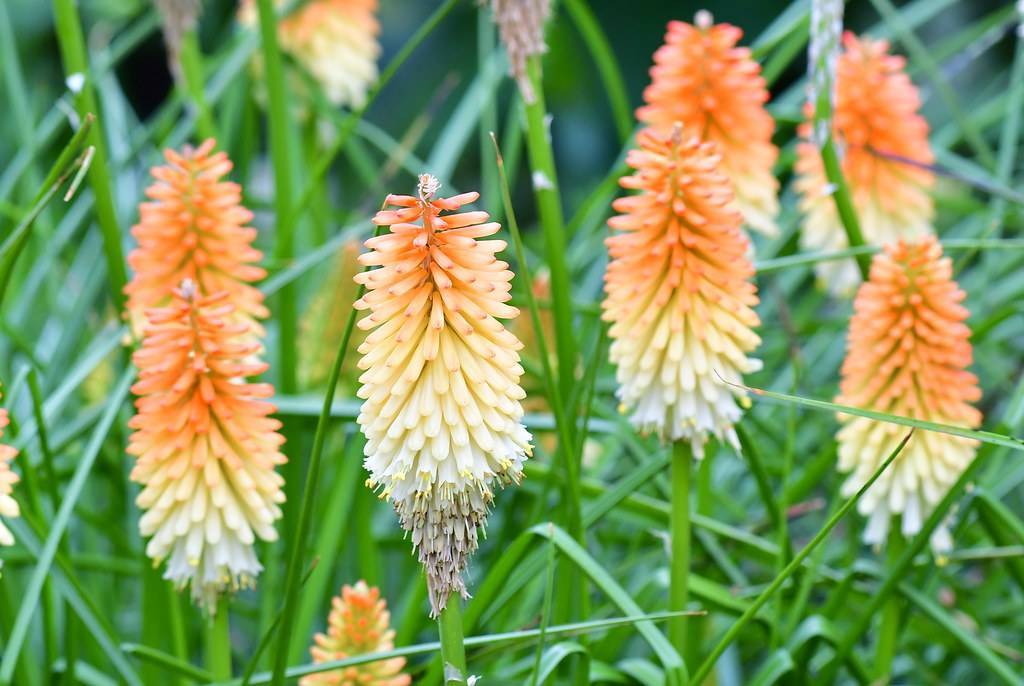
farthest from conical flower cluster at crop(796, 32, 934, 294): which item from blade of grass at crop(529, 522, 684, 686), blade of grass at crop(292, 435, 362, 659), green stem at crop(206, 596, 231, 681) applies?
green stem at crop(206, 596, 231, 681)

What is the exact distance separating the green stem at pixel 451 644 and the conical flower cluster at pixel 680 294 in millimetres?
775

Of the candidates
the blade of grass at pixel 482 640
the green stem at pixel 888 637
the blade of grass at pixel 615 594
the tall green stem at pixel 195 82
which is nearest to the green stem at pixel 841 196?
the green stem at pixel 888 637

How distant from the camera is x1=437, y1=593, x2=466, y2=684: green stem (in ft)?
6.58

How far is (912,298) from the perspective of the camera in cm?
276

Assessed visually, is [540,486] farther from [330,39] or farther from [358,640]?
[330,39]

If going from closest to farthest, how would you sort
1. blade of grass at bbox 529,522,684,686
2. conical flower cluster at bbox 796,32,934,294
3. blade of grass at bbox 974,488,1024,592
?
blade of grass at bbox 529,522,684,686 < blade of grass at bbox 974,488,1024,592 < conical flower cluster at bbox 796,32,934,294

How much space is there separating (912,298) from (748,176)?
0.82 meters

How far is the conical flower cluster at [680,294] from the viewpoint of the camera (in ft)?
8.41

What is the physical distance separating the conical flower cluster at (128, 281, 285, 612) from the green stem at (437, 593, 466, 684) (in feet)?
1.96

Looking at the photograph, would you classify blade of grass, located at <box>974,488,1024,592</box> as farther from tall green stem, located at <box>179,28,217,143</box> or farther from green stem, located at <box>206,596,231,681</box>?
tall green stem, located at <box>179,28,217,143</box>

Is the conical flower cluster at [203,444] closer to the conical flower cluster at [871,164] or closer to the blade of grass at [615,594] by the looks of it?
the blade of grass at [615,594]

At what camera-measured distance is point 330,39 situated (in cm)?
550

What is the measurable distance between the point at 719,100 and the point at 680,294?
3.05ft

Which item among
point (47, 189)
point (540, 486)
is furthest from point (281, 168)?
point (540, 486)
